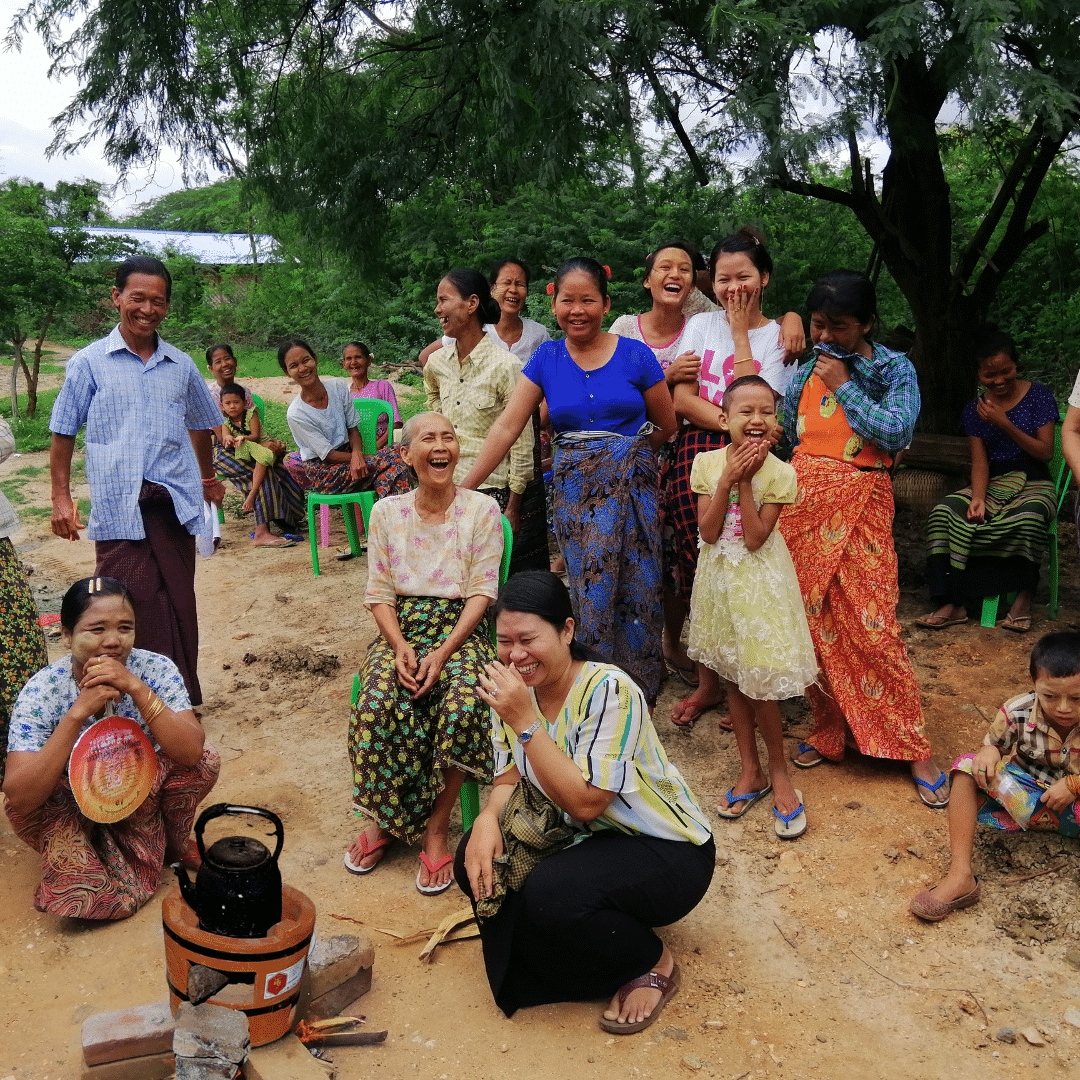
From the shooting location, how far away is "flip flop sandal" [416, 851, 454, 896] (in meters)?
3.37

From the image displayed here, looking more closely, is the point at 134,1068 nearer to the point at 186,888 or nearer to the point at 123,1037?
the point at 123,1037

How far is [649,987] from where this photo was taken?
2766 millimetres

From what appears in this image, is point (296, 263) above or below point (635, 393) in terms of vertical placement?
above

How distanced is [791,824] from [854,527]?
110 centimetres

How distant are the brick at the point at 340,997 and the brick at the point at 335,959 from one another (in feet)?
0.05

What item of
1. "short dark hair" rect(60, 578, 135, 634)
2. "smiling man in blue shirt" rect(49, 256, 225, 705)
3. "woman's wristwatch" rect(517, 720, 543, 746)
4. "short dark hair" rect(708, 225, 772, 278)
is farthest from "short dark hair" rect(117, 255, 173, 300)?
"woman's wristwatch" rect(517, 720, 543, 746)

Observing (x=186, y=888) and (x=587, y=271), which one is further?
(x=587, y=271)

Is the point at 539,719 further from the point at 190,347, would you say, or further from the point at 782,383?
the point at 190,347

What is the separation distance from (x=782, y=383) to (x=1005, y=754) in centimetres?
159

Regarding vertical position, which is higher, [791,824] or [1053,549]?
[1053,549]

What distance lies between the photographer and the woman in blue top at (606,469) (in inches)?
152

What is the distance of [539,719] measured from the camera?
2.57m

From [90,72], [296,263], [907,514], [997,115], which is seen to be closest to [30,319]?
[296,263]

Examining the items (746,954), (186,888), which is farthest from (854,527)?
(186,888)
